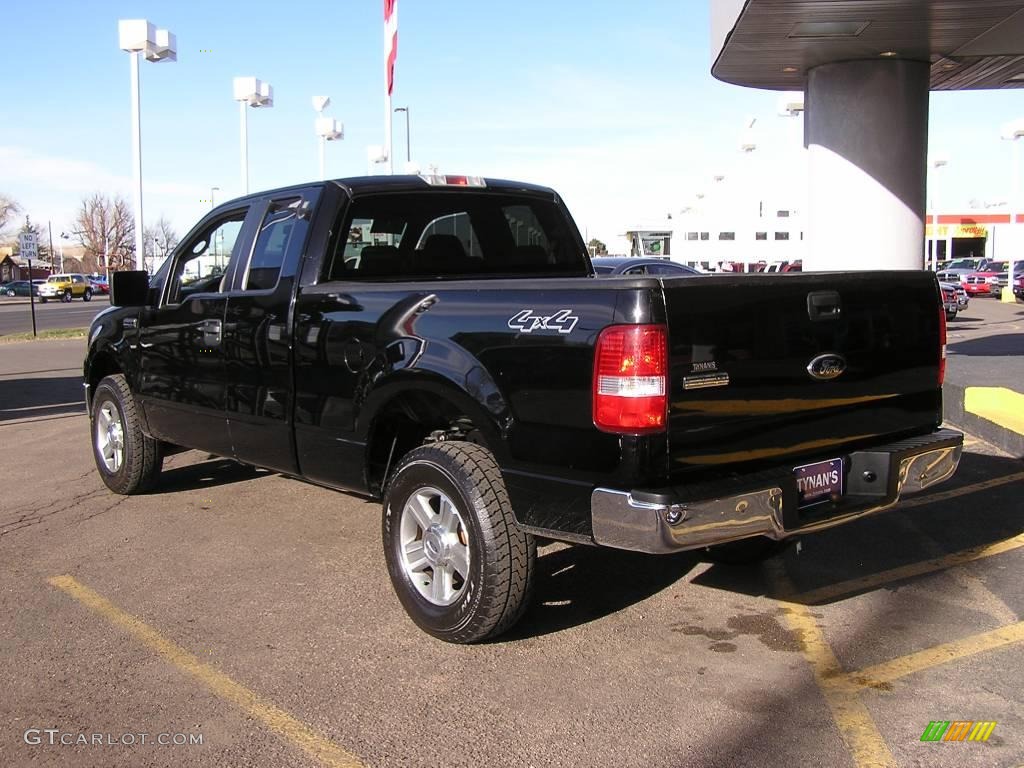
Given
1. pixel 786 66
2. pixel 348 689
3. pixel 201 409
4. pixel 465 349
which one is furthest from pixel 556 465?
pixel 786 66

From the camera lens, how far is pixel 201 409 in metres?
5.76

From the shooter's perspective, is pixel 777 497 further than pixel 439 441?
No

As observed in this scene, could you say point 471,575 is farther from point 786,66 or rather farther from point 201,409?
point 786,66

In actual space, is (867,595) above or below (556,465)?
below

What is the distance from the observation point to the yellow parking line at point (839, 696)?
10.6ft

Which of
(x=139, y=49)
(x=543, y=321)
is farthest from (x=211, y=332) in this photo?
(x=139, y=49)

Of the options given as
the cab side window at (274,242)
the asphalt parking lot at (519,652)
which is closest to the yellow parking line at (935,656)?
the asphalt parking lot at (519,652)

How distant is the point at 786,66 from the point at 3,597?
10444 millimetres

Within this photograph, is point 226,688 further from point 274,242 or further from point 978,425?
point 978,425

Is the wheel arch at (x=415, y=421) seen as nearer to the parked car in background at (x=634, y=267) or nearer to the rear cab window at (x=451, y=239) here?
the rear cab window at (x=451, y=239)

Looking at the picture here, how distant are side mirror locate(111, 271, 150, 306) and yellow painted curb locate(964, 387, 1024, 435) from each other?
21.5ft

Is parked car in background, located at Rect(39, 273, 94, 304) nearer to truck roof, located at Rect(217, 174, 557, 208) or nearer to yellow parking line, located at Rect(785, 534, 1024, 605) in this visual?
Result: truck roof, located at Rect(217, 174, 557, 208)

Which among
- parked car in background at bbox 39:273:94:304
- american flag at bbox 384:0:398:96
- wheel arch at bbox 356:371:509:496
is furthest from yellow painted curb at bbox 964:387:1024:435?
parked car in background at bbox 39:273:94:304

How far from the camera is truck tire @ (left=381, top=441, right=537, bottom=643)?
3.87m
